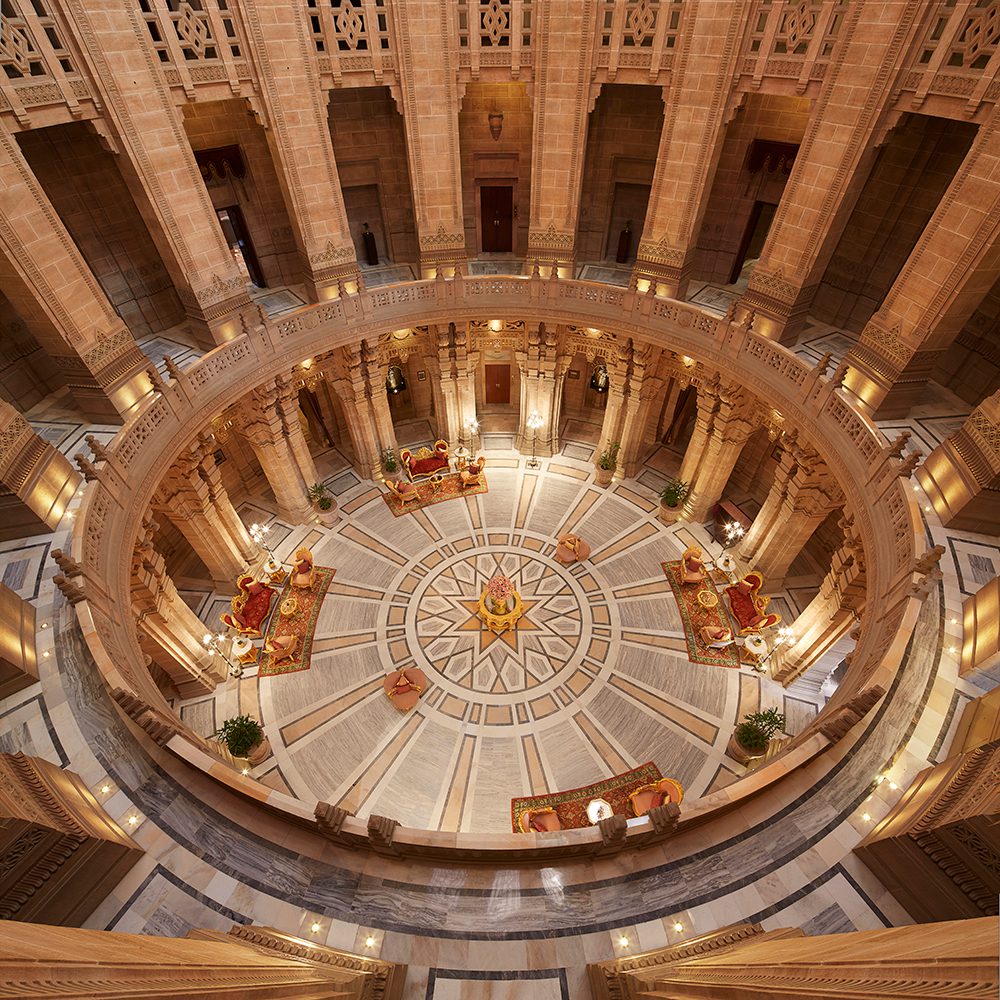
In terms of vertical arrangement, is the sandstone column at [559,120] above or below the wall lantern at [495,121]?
below

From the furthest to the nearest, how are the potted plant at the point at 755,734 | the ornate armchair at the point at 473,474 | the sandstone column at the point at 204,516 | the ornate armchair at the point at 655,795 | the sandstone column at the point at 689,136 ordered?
the ornate armchair at the point at 473,474, the sandstone column at the point at 204,516, the sandstone column at the point at 689,136, the potted plant at the point at 755,734, the ornate armchair at the point at 655,795

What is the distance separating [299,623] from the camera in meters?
15.9

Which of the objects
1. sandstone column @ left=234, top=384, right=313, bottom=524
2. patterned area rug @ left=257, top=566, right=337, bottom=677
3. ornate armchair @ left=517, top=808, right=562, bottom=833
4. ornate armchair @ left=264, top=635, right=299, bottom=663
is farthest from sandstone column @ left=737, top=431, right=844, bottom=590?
sandstone column @ left=234, top=384, right=313, bottom=524

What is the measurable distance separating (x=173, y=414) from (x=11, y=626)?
240 inches

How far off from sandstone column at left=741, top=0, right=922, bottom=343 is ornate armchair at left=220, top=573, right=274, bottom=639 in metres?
15.7

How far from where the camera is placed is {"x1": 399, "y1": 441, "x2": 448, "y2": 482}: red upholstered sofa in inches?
783

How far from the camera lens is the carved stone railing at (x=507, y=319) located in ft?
26.1

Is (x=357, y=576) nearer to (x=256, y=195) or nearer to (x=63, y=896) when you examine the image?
(x=63, y=896)

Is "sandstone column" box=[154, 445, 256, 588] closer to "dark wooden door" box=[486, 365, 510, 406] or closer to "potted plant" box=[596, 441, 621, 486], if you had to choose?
"dark wooden door" box=[486, 365, 510, 406]

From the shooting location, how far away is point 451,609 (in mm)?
16344

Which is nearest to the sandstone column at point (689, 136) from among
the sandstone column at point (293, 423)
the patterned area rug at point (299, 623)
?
the sandstone column at point (293, 423)

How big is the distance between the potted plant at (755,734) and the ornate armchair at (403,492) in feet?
38.9

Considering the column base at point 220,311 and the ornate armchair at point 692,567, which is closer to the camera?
the column base at point 220,311

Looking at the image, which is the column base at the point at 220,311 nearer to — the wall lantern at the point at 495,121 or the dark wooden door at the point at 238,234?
the dark wooden door at the point at 238,234
